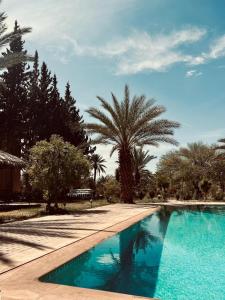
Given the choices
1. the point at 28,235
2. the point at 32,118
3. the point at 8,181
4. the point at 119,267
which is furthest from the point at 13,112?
the point at 119,267

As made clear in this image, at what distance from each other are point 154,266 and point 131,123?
17627 mm

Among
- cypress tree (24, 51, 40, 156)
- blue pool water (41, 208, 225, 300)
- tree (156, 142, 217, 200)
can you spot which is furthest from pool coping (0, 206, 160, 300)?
tree (156, 142, 217, 200)

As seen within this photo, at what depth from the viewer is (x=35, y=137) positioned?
35.6m

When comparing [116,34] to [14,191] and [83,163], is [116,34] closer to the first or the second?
[83,163]

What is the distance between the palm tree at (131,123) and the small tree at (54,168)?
8.42 m

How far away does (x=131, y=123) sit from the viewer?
25266 mm

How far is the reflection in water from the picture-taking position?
21.0ft

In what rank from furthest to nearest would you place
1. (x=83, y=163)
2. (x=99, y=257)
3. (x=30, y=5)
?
(x=83, y=163)
(x=30, y=5)
(x=99, y=257)

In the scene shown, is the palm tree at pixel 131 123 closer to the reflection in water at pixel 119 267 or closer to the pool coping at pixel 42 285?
the reflection in water at pixel 119 267

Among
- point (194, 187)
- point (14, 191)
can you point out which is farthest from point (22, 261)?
point (194, 187)

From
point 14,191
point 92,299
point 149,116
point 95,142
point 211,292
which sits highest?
point 149,116

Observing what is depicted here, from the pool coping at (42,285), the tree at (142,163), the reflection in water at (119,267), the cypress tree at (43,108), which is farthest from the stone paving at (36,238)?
the tree at (142,163)

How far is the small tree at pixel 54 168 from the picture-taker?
55.2 feet

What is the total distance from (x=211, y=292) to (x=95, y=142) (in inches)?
788
